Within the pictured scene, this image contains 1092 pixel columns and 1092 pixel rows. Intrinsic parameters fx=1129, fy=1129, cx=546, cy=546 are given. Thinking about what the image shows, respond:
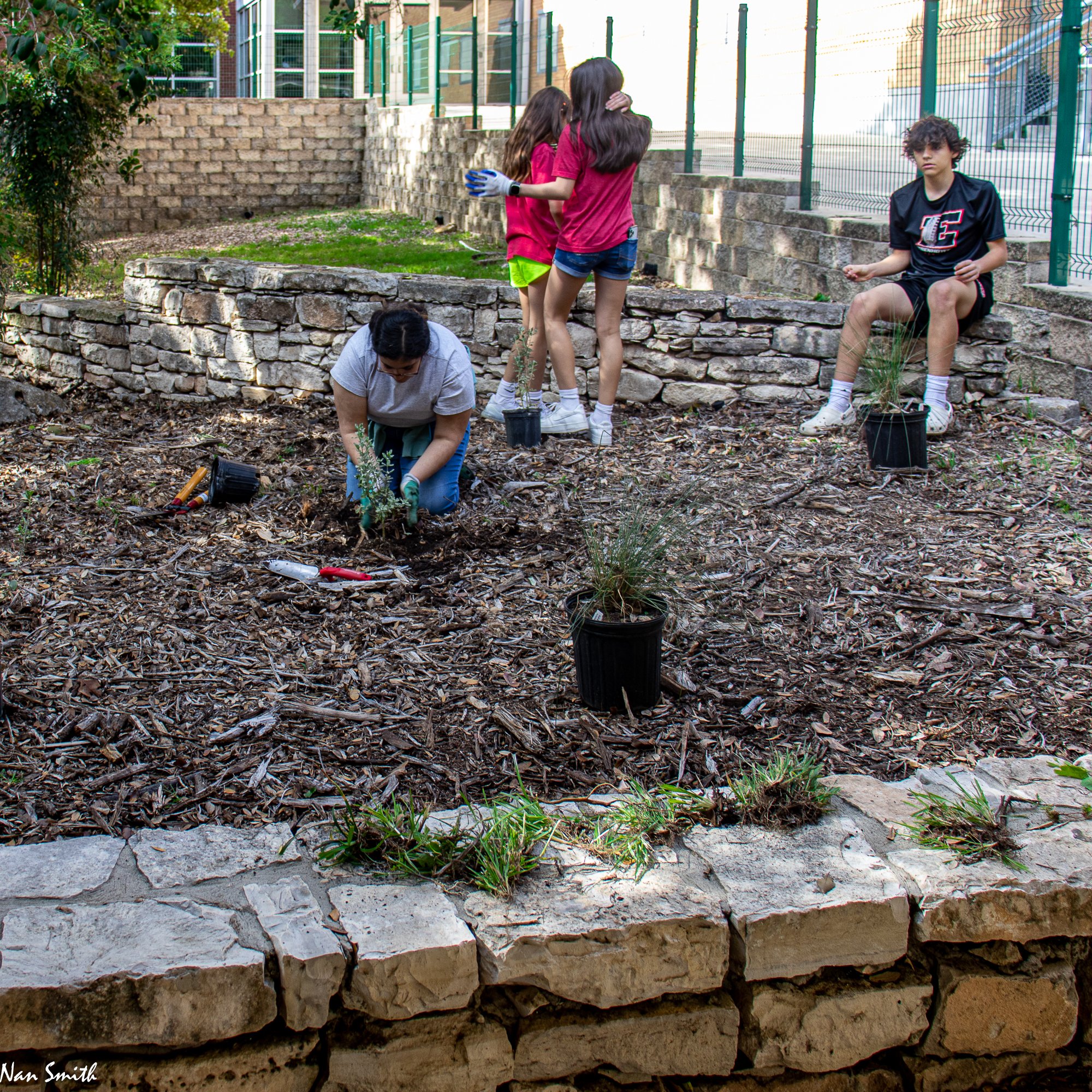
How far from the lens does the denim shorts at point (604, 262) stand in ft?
18.6

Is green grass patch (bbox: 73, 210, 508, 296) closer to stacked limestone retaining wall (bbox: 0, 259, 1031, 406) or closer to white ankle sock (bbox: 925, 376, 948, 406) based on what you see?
stacked limestone retaining wall (bbox: 0, 259, 1031, 406)

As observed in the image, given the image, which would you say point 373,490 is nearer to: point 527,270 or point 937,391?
point 527,270

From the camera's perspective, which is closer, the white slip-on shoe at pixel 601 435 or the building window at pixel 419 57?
the white slip-on shoe at pixel 601 435

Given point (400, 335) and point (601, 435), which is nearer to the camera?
point (400, 335)

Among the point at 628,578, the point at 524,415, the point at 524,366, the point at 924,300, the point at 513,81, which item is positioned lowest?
the point at 628,578

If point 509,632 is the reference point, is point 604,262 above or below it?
above

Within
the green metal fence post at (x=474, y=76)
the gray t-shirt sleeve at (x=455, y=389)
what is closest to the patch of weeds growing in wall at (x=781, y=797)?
the gray t-shirt sleeve at (x=455, y=389)

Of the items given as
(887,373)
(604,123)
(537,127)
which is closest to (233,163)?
(537,127)

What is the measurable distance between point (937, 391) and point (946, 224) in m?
0.85

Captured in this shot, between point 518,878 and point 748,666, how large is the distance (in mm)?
1450

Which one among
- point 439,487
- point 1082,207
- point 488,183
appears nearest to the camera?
point 439,487

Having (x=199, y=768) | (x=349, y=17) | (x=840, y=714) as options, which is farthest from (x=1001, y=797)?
(x=349, y=17)

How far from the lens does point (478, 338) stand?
22.0ft

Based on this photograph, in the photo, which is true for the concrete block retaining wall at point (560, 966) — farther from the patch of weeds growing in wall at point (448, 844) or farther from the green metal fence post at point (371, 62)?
the green metal fence post at point (371, 62)
